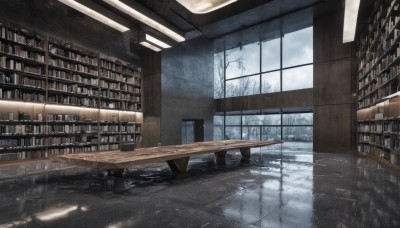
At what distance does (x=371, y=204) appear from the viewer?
263 centimetres

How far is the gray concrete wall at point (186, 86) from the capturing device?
904 centimetres

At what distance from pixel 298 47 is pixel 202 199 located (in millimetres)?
8721

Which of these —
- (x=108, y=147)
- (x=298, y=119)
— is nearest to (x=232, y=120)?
(x=298, y=119)

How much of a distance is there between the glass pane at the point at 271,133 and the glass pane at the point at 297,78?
2.15 metres

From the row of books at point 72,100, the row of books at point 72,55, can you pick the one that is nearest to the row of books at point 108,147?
the row of books at point 72,100

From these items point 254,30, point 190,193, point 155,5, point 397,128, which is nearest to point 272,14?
point 254,30

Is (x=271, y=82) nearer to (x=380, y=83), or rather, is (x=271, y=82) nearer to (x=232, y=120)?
(x=232, y=120)

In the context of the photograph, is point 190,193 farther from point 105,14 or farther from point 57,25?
point 57,25

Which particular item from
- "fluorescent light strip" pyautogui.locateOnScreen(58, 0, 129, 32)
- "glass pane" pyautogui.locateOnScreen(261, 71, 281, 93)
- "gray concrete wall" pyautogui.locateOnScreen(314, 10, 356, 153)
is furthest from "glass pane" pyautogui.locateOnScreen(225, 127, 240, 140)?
"fluorescent light strip" pyautogui.locateOnScreen(58, 0, 129, 32)

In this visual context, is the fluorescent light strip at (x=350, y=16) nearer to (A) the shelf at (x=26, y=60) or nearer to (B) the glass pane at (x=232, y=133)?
(B) the glass pane at (x=232, y=133)

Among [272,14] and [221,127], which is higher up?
[272,14]

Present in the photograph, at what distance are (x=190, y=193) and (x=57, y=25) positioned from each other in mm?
6340

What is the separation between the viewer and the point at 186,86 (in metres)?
9.96

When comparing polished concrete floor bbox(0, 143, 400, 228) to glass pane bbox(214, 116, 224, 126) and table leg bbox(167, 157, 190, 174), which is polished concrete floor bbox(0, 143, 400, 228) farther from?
glass pane bbox(214, 116, 224, 126)
